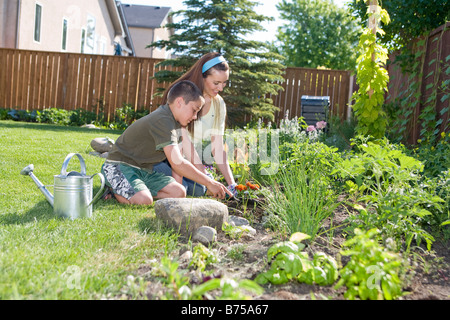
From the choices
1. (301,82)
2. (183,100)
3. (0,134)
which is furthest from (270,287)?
(301,82)

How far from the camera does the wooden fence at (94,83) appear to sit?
11.2 metres

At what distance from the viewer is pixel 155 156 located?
3.52 m

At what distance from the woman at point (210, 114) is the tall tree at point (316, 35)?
2472 centimetres

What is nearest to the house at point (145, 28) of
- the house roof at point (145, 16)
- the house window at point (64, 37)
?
the house roof at point (145, 16)

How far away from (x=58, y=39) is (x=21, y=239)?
14.4m

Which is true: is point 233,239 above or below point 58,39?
below

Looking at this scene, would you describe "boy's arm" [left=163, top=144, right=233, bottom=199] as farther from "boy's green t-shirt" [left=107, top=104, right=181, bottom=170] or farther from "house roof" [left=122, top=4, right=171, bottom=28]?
"house roof" [left=122, top=4, right=171, bottom=28]

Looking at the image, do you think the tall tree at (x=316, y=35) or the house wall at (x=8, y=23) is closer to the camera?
the house wall at (x=8, y=23)

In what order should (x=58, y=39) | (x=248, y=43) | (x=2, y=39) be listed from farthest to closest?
(x=58, y=39) < (x=2, y=39) < (x=248, y=43)

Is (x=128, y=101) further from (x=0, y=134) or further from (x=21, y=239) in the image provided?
(x=21, y=239)

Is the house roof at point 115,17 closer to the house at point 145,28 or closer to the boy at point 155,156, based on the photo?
the house at point 145,28

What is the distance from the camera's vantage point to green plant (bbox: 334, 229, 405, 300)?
5.02 ft

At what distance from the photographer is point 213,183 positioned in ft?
9.50
